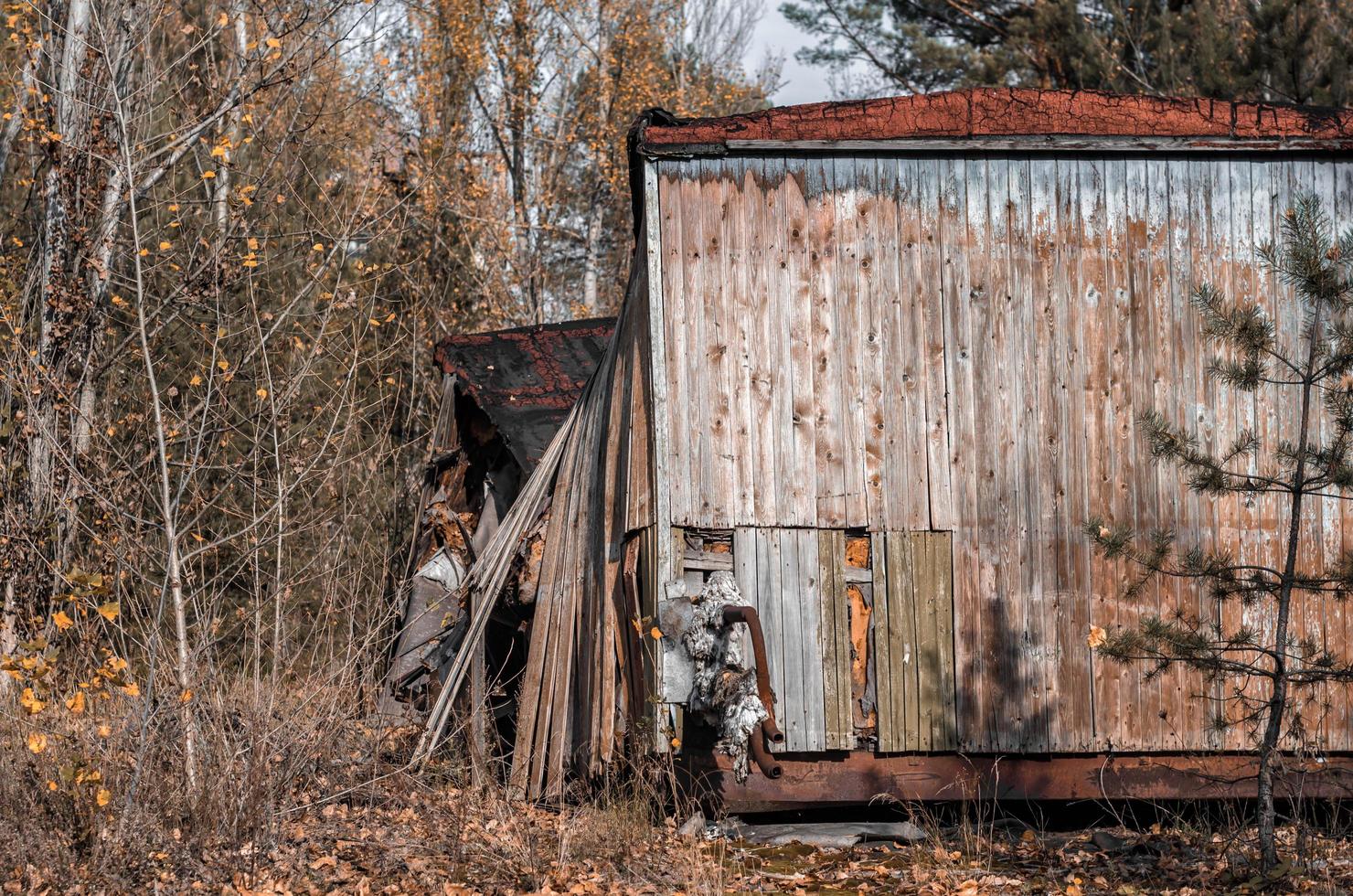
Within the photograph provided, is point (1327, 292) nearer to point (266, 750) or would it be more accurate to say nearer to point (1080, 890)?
point (1080, 890)

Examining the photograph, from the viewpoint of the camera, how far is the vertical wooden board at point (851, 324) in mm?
7344

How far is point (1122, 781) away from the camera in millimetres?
7309

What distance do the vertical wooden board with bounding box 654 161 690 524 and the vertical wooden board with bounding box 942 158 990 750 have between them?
1.45 meters

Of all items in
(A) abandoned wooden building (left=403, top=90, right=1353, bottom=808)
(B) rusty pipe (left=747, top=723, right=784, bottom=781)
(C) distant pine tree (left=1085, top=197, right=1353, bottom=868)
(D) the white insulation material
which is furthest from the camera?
(A) abandoned wooden building (left=403, top=90, right=1353, bottom=808)

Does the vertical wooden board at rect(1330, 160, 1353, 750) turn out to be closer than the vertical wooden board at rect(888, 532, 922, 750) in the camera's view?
No

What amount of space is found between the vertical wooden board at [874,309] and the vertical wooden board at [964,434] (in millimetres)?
298

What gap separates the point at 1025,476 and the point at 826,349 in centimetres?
129

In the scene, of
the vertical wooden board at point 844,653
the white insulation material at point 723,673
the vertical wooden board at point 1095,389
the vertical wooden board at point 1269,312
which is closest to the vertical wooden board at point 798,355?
the vertical wooden board at point 844,653

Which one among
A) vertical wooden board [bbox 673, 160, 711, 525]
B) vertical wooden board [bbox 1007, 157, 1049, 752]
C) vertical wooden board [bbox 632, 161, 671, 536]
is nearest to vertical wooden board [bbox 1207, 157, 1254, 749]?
vertical wooden board [bbox 1007, 157, 1049, 752]

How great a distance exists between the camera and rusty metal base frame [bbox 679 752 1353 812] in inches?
283

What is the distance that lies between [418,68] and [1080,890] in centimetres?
1909

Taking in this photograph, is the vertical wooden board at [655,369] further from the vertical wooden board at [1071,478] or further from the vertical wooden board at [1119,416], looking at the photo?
the vertical wooden board at [1119,416]

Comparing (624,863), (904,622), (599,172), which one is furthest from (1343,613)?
(599,172)

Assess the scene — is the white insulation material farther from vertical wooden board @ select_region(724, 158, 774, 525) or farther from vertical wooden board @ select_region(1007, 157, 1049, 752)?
vertical wooden board @ select_region(1007, 157, 1049, 752)
